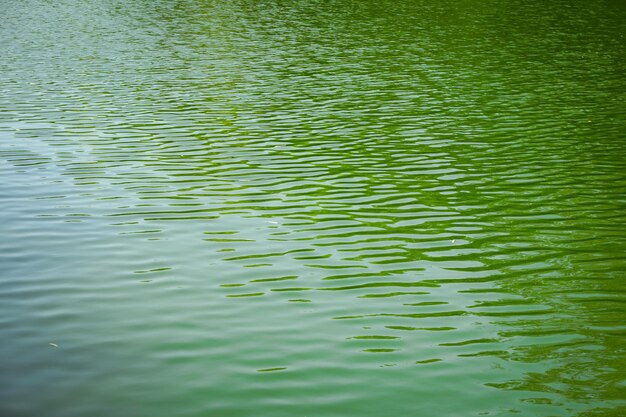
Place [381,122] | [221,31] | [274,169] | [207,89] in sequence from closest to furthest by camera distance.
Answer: [274,169], [381,122], [207,89], [221,31]

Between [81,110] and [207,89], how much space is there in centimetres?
374

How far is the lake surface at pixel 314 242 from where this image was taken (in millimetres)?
7703

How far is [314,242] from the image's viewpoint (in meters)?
11.4

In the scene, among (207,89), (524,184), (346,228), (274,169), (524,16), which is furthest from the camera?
(524,16)

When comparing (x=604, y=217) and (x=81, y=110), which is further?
(x=81, y=110)

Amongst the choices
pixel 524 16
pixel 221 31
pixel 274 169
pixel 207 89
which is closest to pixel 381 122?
pixel 274 169

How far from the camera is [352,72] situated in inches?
995

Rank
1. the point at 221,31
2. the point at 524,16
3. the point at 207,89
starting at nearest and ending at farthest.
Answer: the point at 207,89 < the point at 221,31 < the point at 524,16

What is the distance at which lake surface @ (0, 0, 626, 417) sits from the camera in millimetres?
7703

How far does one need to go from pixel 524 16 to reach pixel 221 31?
13.1 metres

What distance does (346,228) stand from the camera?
39.0ft

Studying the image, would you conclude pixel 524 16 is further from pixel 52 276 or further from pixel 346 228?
pixel 52 276

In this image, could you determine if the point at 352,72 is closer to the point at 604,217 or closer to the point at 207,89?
the point at 207,89

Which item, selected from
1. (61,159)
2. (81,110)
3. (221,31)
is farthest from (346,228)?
(221,31)
